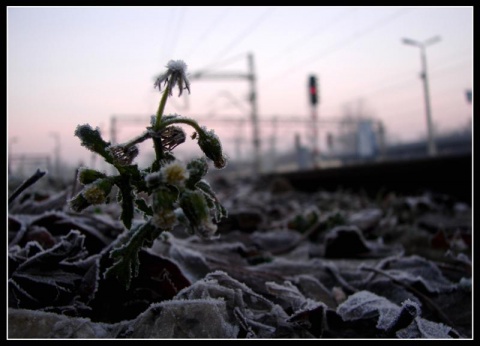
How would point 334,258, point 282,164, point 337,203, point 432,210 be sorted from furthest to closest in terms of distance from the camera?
point 282,164 < point 337,203 < point 432,210 < point 334,258

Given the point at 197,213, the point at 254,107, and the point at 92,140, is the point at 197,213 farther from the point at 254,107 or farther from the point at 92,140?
the point at 254,107

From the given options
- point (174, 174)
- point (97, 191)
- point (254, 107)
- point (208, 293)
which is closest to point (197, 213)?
point (174, 174)

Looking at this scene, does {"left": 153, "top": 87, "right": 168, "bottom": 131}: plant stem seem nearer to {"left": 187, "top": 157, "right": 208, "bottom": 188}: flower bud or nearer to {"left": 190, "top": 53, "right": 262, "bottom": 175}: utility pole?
{"left": 187, "top": 157, "right": 208, "bottom": 188}: flower bud

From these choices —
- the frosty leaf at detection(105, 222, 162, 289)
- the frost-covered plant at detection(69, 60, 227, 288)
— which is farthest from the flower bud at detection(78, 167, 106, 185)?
the frosty leaf at detection(105, 222, 162, 289)

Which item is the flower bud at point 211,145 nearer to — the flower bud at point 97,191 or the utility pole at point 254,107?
the flower bud at point 97,191

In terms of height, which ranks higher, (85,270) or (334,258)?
(85,270)
